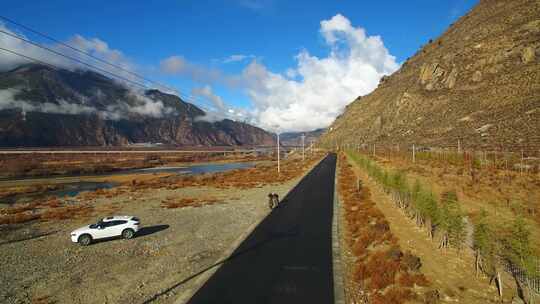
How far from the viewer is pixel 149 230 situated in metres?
26.3

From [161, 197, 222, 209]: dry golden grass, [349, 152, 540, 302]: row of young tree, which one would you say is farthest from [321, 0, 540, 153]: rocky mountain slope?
[161, 197, 222, 209]: dry golden grass

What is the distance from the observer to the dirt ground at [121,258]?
14258 millimetres

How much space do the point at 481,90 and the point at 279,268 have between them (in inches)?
3172

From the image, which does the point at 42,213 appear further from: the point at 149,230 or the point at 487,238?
the point at 487,238

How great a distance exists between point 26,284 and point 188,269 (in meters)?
8.44

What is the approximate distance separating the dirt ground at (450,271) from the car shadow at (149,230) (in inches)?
753

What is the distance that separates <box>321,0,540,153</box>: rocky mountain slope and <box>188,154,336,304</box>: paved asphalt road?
4171 centimetres

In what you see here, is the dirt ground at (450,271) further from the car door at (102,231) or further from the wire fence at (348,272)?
the car door at (102,231)

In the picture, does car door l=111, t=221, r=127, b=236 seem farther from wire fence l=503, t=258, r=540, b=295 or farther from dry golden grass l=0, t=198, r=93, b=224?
wire fence l=503, t=258, r=540, b=295

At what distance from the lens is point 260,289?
1311 centimetres

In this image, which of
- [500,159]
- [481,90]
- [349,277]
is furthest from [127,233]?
[481,90]

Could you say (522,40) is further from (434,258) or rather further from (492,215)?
(434,258)

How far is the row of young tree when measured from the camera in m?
11.9

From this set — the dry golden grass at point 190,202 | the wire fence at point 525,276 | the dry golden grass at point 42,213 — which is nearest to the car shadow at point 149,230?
the dry golden grass at point 190,202
